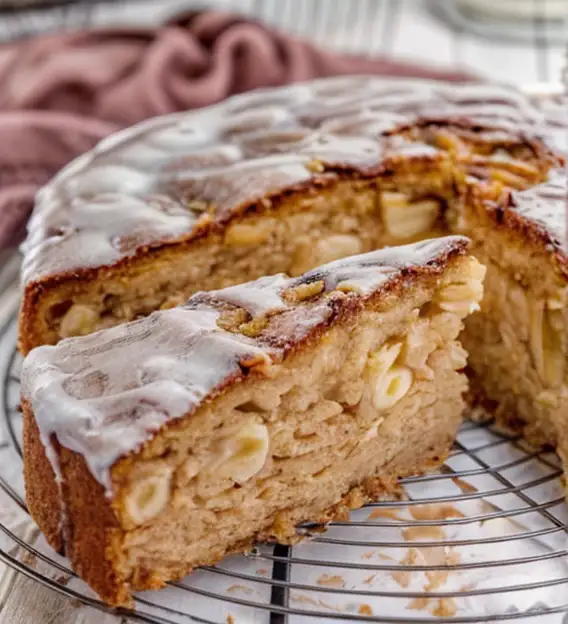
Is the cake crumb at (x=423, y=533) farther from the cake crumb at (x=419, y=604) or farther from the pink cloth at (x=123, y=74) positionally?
the pink cloth at (x=123, y=74)

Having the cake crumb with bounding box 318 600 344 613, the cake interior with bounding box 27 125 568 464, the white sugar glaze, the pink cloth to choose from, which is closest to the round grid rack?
the cake crumb with bounding box 318 600 344 613

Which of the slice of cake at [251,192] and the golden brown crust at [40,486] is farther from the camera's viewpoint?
the slice of cake at [251,192]

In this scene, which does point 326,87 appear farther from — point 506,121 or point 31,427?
point 31,427

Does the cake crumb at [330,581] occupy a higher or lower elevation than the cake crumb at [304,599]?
lower

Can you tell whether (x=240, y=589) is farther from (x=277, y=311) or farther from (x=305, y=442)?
(x=277, y=311)

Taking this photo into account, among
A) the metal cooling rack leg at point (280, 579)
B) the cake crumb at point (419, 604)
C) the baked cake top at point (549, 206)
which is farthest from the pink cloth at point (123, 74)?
the cake crumb at point (419, 604)
